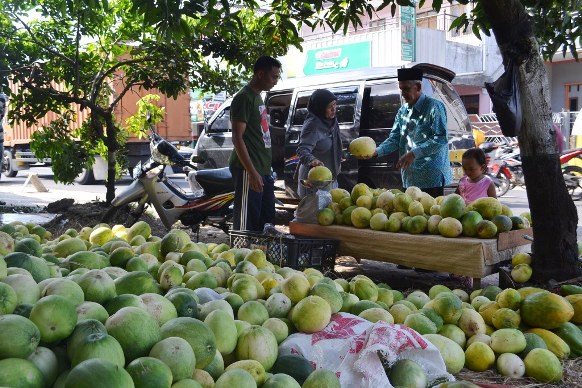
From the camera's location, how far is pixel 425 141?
17.3 ft

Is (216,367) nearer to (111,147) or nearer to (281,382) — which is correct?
(281,382)

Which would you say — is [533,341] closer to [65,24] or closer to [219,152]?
[65,24]

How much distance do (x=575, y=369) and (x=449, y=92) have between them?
19.7ft

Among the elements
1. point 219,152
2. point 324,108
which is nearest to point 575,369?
point 324,108

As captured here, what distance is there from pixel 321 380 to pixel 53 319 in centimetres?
84

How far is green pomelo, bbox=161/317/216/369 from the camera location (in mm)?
1844

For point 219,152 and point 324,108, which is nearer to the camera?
point 324,108

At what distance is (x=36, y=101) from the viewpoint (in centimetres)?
829

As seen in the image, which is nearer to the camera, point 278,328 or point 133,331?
point 133,331

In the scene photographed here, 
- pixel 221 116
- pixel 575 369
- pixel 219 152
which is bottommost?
pixel 575 369

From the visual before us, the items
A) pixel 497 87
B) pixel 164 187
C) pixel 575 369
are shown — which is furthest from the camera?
pixel 164 187

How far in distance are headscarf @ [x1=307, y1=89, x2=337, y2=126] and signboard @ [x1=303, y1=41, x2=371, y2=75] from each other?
1738 cm

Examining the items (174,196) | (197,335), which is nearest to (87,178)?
(174,196)

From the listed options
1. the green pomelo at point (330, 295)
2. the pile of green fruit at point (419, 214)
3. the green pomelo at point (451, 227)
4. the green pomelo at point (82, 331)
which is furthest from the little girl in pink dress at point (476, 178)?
the green pomelo at point (82, 331)
